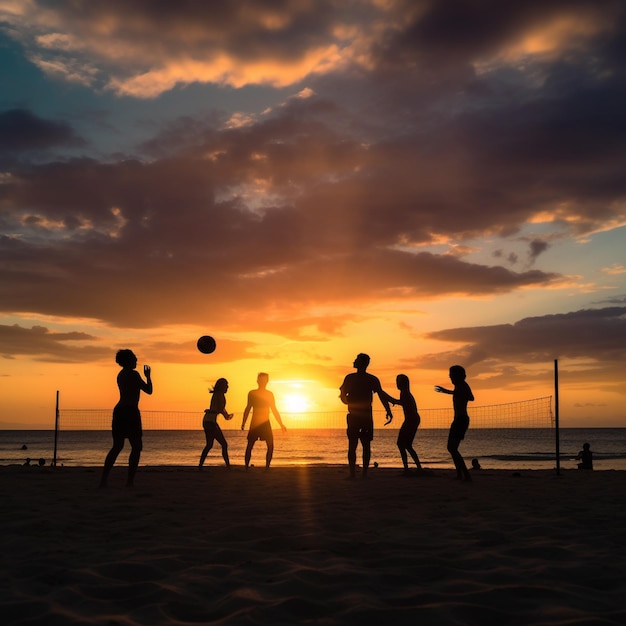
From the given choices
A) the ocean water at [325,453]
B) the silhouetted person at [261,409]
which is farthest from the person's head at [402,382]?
the ocean water at [325,453]

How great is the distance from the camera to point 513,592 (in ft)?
11.9

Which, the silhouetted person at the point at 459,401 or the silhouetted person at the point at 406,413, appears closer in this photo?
the silhouetted person at the point at 459,401

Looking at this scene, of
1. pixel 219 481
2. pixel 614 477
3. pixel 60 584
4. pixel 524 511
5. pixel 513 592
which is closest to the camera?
pixel 513 592

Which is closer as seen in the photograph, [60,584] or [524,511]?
[60,584]

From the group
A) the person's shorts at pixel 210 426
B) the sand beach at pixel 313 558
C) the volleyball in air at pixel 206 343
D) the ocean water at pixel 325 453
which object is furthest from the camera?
the ocean water at pixel 325 453

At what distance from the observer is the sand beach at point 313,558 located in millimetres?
3346

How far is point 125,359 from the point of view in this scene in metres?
9.19

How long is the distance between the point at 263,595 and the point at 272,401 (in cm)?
897

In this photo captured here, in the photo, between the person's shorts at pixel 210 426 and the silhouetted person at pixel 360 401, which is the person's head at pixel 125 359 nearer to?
the silhouetted person at pixel 360 401

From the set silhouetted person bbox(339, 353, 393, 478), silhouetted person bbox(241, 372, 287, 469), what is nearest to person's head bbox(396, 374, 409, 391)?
silhouetted person bbox(339, 353, 393, 478)

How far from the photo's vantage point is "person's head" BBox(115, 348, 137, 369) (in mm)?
9188

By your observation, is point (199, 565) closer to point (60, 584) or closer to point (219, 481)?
point (60, 584)

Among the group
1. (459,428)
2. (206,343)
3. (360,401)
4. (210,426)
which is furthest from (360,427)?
(206,343)

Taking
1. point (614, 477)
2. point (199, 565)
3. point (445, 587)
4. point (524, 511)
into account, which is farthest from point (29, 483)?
point (614, 477)
